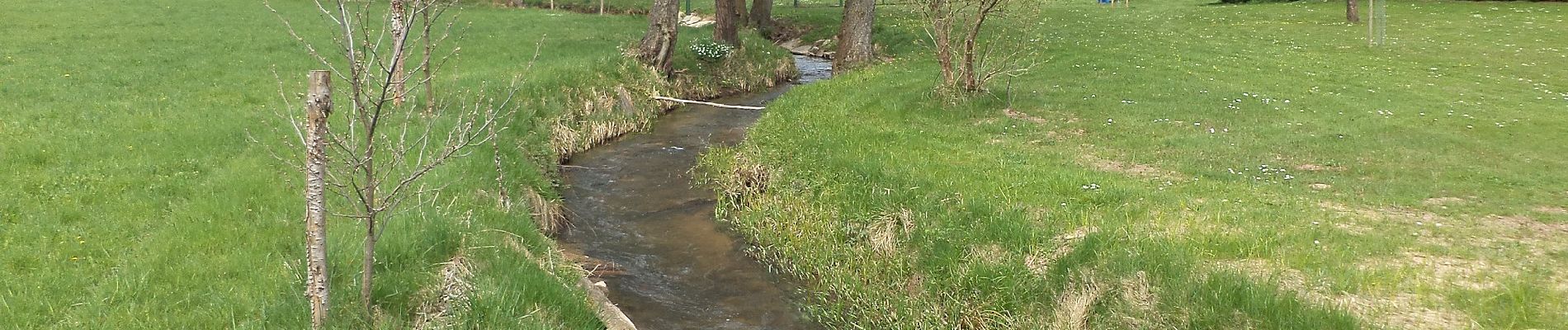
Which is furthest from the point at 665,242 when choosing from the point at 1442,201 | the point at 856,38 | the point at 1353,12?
the point at 1353,12

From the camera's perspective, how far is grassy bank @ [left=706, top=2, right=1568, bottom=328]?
5.70 meters

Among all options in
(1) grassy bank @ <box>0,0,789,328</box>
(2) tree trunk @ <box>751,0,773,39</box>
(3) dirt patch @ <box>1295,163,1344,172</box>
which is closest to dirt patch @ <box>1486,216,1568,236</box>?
(3) dirt patch @ <box>1295,163,1344,172</box>

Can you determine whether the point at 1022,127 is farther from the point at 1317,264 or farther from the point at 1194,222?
the point at 1317,264

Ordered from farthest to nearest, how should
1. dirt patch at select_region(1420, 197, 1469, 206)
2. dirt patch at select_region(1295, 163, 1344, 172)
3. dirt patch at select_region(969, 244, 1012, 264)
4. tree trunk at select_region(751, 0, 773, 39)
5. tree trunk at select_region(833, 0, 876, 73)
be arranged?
tree trunk at select_region(751, 0, 773, 39)
tree trunk at select_region(833, 0, 876, 73)
dirt patch at select_region(1295, 163, 1344, 172)
dirt patch at select_region(1420, 197, 1469, 206)
dirt patch at select_region(969, 244, 1012, 264)

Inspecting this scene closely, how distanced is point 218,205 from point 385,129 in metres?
3.15

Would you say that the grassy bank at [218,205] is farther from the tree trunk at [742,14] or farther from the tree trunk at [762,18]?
→ the tree trunk at [762,18]

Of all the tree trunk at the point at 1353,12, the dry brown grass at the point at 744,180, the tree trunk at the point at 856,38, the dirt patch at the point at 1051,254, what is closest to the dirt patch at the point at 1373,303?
the dirt patch at the point at 1051,254

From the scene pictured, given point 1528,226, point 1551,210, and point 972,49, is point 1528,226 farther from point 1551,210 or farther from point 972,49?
point 972,49

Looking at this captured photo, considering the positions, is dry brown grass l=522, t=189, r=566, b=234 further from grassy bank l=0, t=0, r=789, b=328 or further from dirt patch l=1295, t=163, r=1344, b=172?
dirt patch l=1295, t=163, r=1344, b=172

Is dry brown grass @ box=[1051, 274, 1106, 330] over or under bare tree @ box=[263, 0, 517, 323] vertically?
under

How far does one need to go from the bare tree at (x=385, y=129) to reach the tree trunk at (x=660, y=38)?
3.61 m

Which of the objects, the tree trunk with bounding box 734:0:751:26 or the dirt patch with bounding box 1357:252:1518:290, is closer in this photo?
the dirt patch with bounding box 1357:252:1518:290

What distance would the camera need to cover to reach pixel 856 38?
60.7 ft

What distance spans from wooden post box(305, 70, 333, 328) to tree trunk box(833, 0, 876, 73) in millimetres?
13866
